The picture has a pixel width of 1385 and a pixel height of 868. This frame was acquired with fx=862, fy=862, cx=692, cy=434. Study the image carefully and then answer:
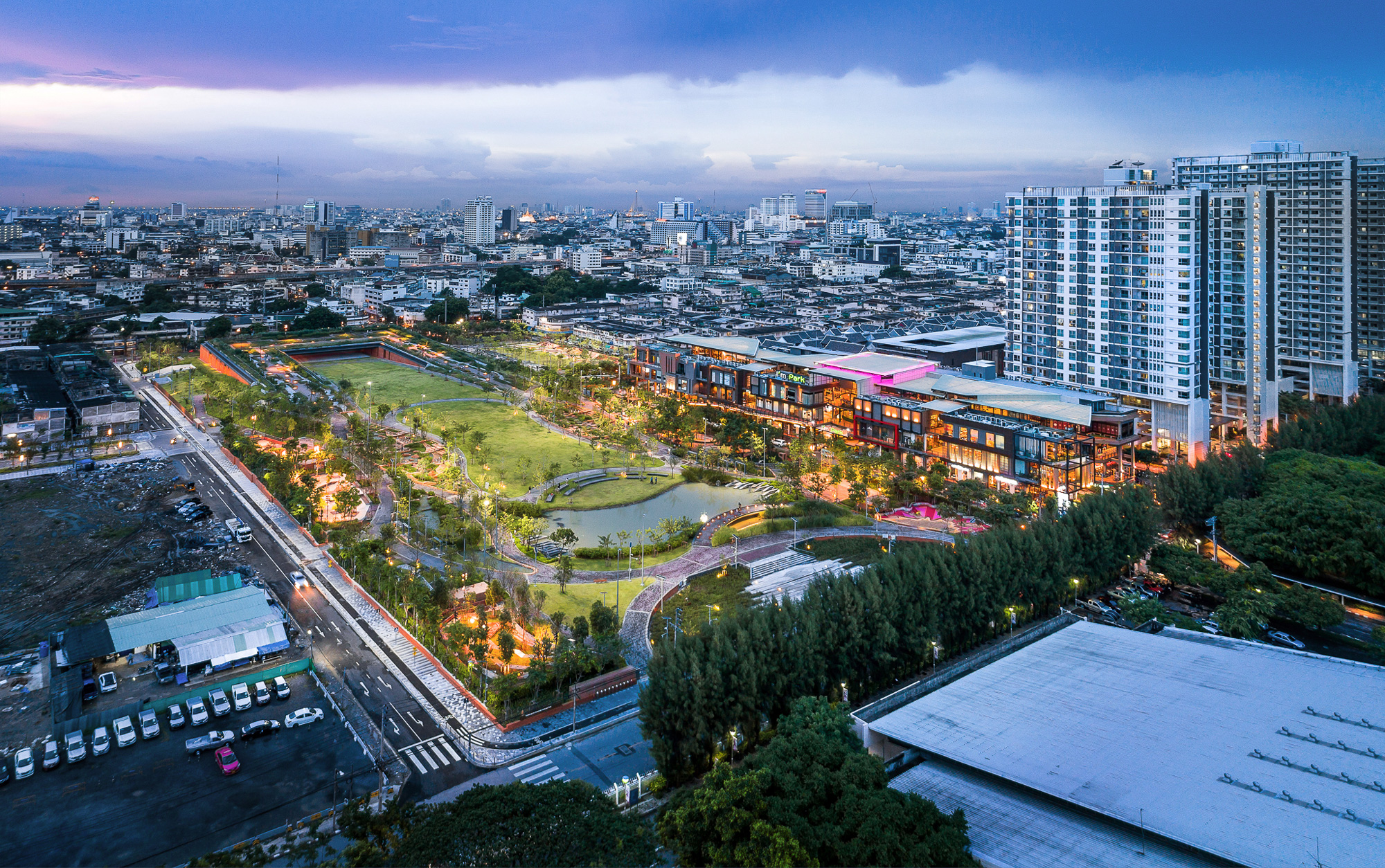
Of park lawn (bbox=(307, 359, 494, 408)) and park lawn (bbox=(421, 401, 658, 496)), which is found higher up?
park lawn (bbox=(307, 359, 494, 408))

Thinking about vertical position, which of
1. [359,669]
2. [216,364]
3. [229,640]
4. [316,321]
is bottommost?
[359,669]

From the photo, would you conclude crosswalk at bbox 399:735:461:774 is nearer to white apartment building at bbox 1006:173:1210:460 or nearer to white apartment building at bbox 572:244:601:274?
white apartment building at bbox 1006:173:1210:460

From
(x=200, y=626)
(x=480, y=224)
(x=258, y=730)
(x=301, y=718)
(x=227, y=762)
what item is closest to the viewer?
(x=227, y=762)

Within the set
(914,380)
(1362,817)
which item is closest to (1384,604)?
(1362,817)

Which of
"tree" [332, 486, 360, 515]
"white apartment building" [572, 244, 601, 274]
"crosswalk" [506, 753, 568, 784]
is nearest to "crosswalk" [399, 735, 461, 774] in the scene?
"crosswalk" [506, 753, 568, 784]

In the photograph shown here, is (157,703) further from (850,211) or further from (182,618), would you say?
(850,211)

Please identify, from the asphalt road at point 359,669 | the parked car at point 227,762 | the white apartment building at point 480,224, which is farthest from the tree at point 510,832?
the white apartment building at point 480,224

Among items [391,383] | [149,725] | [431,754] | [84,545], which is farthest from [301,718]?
[391,383]
